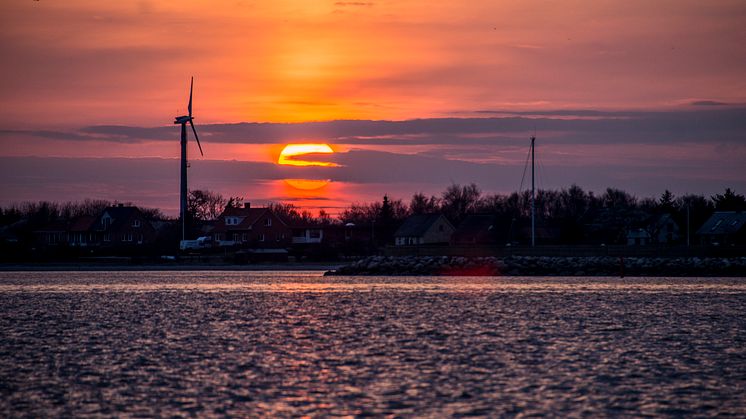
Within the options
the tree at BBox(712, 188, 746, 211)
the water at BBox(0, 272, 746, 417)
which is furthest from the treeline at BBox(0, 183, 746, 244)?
the water at BBox(0, 272, 746, 417)

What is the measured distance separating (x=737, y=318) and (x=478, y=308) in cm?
974

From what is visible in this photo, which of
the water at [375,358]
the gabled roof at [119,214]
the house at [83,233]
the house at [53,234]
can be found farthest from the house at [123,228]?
the water at [375,358]

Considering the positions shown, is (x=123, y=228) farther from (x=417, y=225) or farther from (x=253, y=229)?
(x=417, y=225)

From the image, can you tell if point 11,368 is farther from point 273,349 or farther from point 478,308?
point 478,308

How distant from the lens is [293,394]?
731 inches

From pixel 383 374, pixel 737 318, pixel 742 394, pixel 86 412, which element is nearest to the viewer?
pixel 86 412

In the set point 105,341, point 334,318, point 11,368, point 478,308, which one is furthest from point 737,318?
point 11,368

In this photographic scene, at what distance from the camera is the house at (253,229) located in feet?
481

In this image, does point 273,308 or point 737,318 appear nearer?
point 737,318

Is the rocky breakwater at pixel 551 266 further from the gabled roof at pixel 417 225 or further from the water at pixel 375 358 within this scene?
the gabled roof at pixel 417 225

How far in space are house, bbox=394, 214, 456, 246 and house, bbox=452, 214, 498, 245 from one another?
3543mm

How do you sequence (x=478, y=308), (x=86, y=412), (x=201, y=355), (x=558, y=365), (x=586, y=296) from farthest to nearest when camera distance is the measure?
(x=586, y=296)
(x=478, y=308)
(x=201, y=355)
(x=558, y=365)
(x=86, y=412)

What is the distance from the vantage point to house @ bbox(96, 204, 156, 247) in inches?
6211

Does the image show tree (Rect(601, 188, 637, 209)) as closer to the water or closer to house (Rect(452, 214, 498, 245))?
house (Rect(452, 214, 498, 245))
